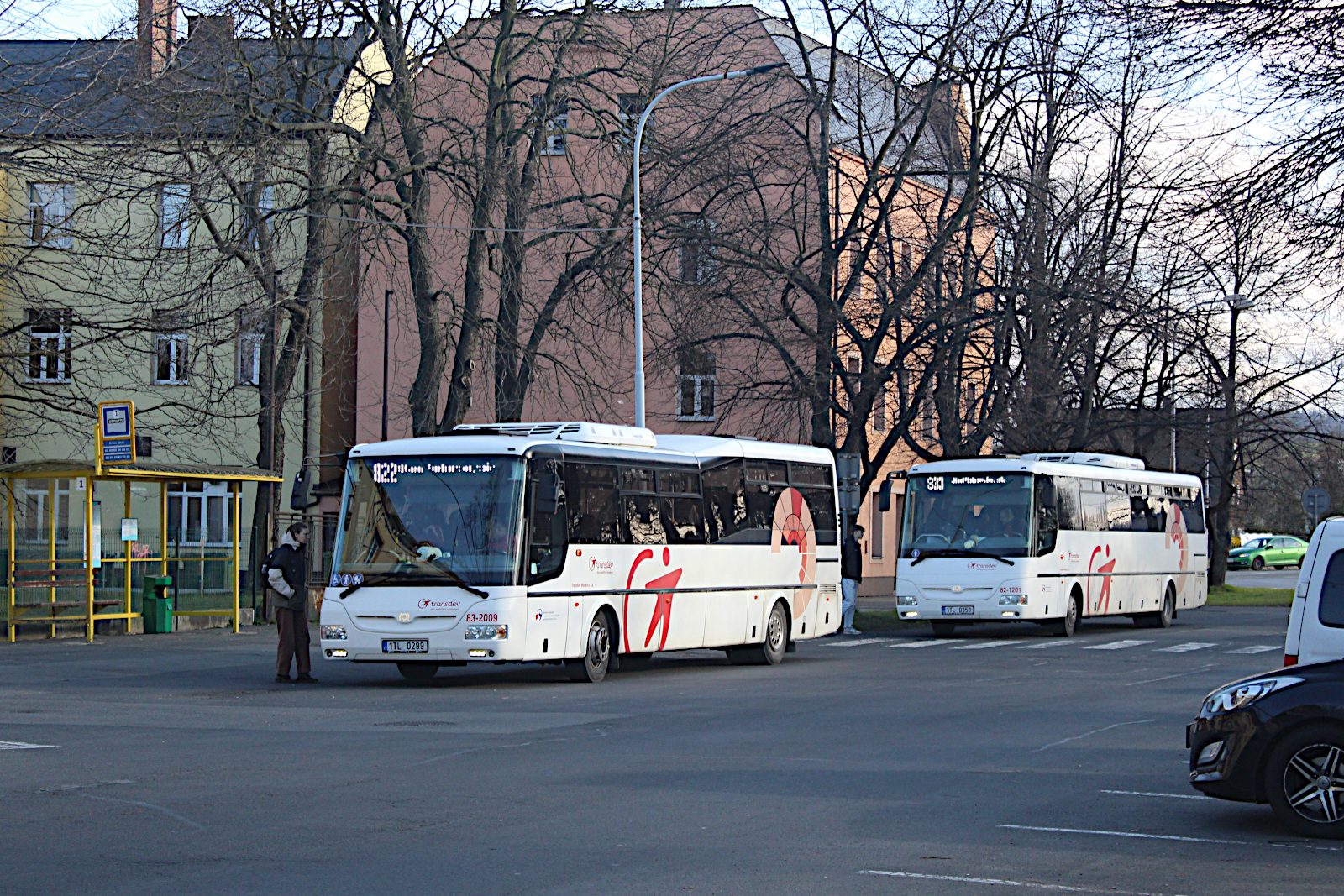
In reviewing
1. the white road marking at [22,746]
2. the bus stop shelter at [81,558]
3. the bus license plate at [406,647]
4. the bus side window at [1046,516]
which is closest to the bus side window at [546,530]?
the bus license plate at [406,647]

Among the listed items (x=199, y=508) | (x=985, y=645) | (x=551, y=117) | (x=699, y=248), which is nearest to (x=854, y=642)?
(x=985, y=645)

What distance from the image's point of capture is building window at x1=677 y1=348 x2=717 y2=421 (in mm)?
33375

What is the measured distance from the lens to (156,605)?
1117 inches

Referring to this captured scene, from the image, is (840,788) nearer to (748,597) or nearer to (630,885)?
(630,885)

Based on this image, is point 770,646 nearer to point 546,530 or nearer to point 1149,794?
point 546,530

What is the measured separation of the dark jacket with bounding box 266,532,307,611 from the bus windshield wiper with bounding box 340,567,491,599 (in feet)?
3.45

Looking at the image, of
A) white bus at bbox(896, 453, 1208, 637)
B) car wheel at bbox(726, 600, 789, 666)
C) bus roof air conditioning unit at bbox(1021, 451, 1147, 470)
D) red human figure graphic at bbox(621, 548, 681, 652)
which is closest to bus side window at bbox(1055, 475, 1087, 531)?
white bus at bbox(896, 453, 1208, 637)

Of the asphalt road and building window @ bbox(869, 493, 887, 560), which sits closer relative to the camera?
the asphalt road

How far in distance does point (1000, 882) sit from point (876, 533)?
4601cm

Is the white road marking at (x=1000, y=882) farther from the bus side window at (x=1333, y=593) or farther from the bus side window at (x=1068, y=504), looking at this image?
the bus side window at (x=1068, y=504)

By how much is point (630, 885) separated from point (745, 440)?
16.2 meters

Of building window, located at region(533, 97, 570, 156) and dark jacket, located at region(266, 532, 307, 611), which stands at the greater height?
building window, located at region(533, 97, 570, 156)

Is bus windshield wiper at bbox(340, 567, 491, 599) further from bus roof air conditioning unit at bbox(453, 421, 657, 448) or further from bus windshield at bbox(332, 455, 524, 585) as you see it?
bus roof air conditioning unit at bbox(453, 421, 657, 448)

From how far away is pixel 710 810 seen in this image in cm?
974
